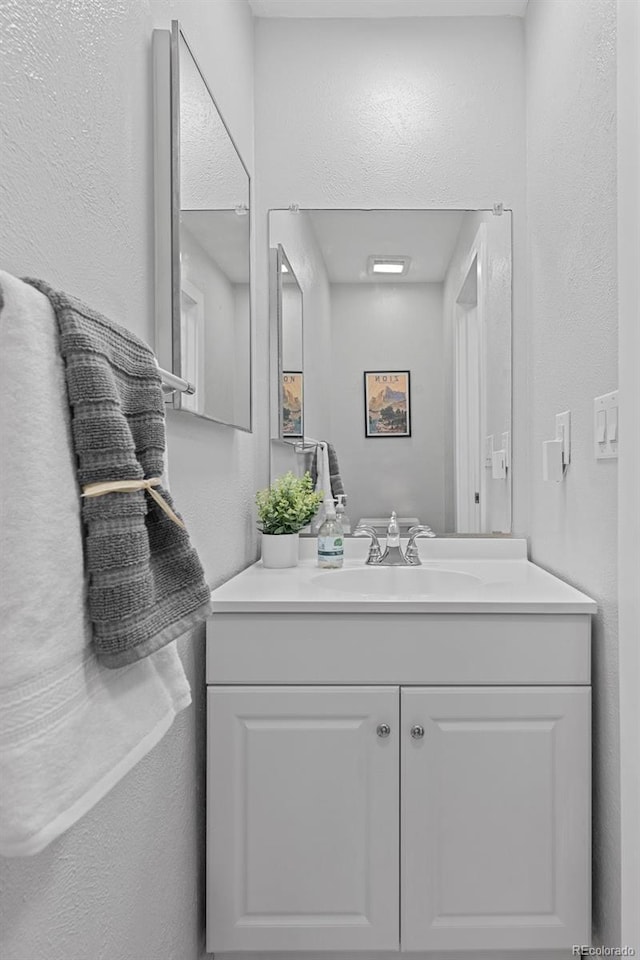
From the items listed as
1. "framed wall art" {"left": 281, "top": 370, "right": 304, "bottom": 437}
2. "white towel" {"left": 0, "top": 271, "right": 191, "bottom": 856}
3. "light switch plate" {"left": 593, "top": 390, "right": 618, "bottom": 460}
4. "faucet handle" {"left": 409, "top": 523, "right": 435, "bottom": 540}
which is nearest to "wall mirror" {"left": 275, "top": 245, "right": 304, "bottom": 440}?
"framed wall art" {"left": 281, "top": 370, "right": 304, "bottom": 437}

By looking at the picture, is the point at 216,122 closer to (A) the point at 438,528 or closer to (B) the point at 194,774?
(A) the point at 438,528

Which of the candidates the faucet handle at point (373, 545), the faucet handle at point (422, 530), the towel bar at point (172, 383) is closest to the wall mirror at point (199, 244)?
the towel bar at point (172, 383)

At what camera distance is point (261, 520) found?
71.9 inches

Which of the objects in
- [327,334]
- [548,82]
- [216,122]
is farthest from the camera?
[327,334]

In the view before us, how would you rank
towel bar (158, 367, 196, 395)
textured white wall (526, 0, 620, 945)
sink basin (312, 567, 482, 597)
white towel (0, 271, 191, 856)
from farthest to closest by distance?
sink basin (312, 567, 482, 597) < textured white wall (526, 0, 620, 945) < towel bar (158, 367, 196, 395) < white towel (0, 271, 191, 856)

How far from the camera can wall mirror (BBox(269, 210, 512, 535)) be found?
1.92 metres

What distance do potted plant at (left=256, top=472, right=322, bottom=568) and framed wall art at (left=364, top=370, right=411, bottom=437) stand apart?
1.03 feet

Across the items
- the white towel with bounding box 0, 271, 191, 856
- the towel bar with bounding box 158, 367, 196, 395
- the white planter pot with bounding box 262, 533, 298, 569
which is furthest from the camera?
the white planter pot with bounding box 262, 533, 298, 569

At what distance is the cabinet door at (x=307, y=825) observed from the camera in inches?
50.6

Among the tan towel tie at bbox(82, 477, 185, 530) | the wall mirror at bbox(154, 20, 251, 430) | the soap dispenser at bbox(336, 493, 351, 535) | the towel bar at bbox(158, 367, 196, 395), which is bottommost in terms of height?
the soap dispenser at bbox(336, 493, 351, 535)

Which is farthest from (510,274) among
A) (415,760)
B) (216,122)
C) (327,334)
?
(415,760)

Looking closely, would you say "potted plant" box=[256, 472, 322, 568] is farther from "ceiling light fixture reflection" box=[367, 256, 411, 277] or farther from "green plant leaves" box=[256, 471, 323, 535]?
"ceiling light fixture reflection" box=[367, 256, 411, 277]

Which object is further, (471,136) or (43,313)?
(471,136)

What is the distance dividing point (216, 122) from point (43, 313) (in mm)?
1050
